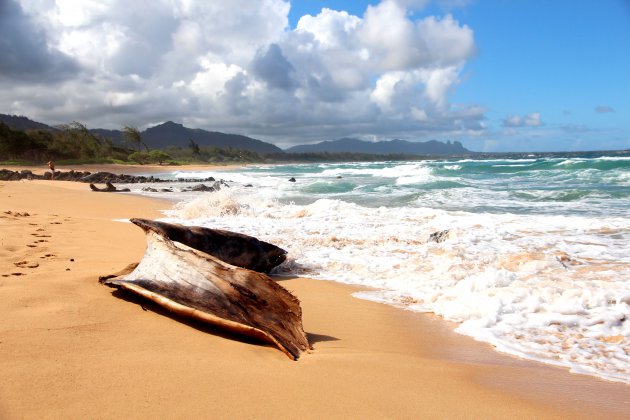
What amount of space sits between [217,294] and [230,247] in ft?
7.60

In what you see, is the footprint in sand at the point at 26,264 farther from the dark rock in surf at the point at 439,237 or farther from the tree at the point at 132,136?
the tree at the point at 132,136

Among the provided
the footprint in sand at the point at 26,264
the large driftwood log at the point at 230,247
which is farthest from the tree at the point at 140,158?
the footprint in sand at the point at 26,264

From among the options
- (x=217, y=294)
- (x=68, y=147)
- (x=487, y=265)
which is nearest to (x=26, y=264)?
(x=217, y=294)

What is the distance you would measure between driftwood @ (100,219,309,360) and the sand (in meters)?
0.09

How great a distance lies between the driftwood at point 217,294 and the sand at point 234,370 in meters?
0.09

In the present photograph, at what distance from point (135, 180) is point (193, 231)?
2447cm

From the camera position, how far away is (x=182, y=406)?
1882mm

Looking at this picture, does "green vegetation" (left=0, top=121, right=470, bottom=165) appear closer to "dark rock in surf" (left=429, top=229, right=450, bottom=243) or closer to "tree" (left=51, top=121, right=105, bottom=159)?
"tree" (left=51, top=121, right=105, bottom=159)

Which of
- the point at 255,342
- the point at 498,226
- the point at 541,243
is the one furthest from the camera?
the point at 498,226

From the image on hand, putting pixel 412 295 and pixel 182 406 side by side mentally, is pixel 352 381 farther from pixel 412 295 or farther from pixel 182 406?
pixel 412 295

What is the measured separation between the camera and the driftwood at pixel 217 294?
9.37 ft

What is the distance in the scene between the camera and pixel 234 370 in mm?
2293

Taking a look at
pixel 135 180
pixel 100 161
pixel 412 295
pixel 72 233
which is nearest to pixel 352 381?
pixel 412 295

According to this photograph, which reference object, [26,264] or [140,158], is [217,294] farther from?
[140,158]
